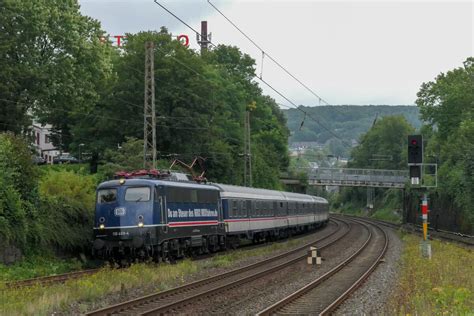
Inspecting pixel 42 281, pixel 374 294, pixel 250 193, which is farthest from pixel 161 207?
pixel 250 193

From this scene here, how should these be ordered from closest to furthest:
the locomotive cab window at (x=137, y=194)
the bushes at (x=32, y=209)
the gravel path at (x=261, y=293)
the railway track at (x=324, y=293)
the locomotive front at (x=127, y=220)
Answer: the railway track at (x=324, y=293) → the gravel path at (x=261, y=293) → the bushes at (x=32, y=209) → the locomotive front at (x=127, y=220) → the locomotive cab window at (x=137, y=194)

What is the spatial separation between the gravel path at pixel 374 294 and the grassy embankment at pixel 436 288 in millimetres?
298

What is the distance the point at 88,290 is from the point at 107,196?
27.8 feet

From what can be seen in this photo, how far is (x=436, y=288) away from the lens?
Answer: 1405 cm

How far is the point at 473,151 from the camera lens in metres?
41.2

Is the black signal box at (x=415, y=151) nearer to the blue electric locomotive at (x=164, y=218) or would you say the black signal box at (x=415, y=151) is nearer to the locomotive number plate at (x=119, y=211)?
the blue electric locomotive at (x=164, y=218)

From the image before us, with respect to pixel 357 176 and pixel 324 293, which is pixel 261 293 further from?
pixel 357 176

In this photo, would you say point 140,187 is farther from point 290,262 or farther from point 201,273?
point 290,262

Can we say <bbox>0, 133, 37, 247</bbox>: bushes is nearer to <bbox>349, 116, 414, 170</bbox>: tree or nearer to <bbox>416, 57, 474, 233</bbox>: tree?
<bbox>416, 57, 474, 233</bbox>: tree

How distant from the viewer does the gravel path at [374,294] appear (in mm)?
13914

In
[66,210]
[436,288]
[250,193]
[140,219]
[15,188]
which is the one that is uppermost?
[15,188]

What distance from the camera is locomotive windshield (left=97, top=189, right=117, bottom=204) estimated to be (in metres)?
23.4

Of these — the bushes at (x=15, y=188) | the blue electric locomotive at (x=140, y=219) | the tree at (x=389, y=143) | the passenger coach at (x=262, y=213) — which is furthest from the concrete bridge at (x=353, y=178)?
the bushes at (x=15, y=188)

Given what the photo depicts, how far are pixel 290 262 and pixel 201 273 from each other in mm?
4513
